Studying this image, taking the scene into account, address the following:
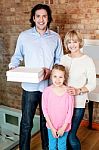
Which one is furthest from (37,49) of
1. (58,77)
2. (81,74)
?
(81,74)

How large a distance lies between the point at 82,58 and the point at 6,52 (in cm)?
191

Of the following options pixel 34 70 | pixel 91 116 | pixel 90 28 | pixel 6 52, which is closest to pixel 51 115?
pixel 34 70

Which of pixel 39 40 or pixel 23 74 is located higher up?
pixel 39 40

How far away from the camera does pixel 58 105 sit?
194cm

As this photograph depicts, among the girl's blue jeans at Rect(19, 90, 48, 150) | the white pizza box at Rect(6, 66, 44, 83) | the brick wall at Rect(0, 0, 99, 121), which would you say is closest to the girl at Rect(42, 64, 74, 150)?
the white pizza box at Rect(6, 66, 44, 83)

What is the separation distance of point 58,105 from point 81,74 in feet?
0.95

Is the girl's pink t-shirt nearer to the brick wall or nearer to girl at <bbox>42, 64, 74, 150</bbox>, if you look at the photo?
girl at <bbox>42, 64, 74, 150</bbox>

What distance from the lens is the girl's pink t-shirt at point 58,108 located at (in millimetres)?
1932

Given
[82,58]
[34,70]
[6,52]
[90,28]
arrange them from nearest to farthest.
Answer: [82,58] → [34,70] → [90,28] → [6,52]

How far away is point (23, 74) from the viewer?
203 centimetres

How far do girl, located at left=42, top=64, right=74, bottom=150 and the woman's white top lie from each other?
52mm

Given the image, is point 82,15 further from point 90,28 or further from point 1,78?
point 1,78

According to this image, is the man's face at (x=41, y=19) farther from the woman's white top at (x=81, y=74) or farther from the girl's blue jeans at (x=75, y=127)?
the girl's blue jeans at (x=75, y=127)

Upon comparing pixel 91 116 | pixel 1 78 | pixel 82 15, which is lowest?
pixel 91 116
